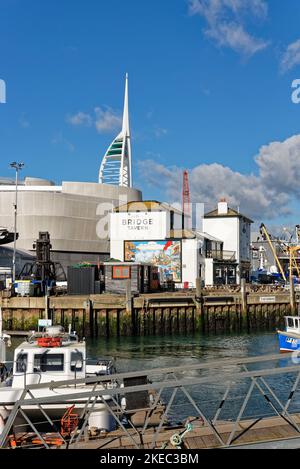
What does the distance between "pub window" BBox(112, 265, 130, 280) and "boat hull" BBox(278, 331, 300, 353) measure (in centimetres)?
2241

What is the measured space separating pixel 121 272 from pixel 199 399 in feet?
107

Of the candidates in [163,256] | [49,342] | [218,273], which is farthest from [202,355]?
[218,273]

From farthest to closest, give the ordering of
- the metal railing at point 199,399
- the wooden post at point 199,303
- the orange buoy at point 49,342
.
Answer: the wooden post at point 199,303 < the orange buoy at point 49,342 < the metal railing at point 199,399

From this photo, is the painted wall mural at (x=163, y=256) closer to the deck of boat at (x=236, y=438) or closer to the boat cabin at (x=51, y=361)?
the boat cabin at (x=51, y=361)

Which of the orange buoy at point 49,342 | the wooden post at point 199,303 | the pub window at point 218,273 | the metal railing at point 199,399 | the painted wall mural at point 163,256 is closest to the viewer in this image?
the metal railing at point 199,399

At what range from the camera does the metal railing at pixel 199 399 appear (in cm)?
1026

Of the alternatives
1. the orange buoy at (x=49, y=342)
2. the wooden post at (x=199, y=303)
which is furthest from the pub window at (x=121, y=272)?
the orange buoy at (x=49, y=342)

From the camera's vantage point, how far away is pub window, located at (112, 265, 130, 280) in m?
56.4

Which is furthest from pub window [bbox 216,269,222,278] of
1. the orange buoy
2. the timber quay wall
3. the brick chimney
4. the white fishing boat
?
the orange buoy

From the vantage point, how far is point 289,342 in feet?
121

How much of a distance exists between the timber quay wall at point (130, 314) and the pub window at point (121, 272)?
6666mm

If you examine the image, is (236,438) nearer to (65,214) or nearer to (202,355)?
(202,355)

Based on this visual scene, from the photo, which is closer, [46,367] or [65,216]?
[46,367]

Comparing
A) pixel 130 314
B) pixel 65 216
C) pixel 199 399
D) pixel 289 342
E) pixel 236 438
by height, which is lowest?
pixel 199 399
